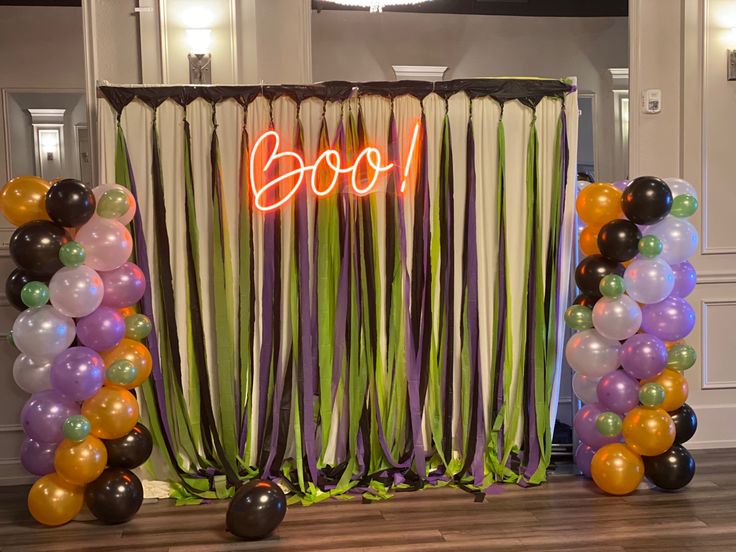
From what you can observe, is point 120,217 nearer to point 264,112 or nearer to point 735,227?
point 264,112

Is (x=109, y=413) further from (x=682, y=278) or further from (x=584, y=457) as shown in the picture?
(x=682, y=278)

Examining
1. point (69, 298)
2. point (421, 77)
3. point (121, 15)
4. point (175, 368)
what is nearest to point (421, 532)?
point (175, 368)

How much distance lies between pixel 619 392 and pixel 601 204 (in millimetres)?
953

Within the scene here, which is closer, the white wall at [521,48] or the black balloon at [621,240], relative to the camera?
the black balloon at [621,240]

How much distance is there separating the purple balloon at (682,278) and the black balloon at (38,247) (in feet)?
9.93

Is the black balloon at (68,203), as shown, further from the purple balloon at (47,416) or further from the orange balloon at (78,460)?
the orange balloon at (78,460)

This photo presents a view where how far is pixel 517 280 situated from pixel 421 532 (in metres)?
1.54

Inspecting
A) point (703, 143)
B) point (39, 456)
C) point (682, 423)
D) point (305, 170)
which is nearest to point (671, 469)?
point (682, 423)

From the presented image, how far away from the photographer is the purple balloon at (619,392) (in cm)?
425

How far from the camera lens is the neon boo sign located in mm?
4516

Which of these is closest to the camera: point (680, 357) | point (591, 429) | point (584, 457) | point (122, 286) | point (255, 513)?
point (255, 513)

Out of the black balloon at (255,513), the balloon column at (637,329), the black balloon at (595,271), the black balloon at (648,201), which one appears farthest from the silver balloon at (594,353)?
the black balloon at (255,513)

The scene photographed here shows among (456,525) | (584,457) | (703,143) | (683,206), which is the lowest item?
(456,525)

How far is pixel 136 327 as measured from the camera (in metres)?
4.21
